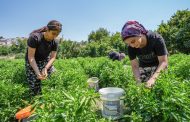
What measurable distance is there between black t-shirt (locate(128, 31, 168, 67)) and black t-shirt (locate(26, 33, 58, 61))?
149 centimetres

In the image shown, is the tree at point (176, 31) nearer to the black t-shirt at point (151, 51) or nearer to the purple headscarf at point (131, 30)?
the black t-shirt at point (151, 51)

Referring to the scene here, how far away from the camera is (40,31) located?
183 inches

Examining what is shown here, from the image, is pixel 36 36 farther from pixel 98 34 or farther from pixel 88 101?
pixel 98 34

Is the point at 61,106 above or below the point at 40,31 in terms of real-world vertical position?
below

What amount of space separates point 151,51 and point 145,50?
0.29 feet

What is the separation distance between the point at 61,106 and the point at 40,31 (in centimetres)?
261

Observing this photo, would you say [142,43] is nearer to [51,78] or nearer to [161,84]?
[161,84]

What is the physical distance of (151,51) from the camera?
3.93 meters

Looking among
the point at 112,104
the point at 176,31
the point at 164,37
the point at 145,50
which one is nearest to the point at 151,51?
the point at 145,50

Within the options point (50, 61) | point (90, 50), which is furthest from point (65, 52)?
point (50, 61)

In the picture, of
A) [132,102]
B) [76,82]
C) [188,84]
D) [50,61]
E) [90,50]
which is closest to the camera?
[188,84]

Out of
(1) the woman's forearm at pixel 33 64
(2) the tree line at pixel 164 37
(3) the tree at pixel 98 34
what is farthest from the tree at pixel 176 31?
(3) the tree at pixel 98 34

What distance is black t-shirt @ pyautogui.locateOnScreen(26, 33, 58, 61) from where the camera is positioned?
4.46m

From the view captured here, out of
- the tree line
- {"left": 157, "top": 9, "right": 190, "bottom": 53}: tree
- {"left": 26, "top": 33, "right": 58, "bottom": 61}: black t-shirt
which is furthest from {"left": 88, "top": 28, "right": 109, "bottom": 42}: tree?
{"left": 26, "top": 33, "right": 58, "bottom": 61}: black t-shirt
